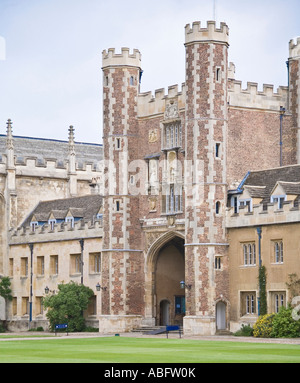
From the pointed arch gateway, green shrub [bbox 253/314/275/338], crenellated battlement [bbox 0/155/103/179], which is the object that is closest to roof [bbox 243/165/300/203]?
the pointed arch gateway

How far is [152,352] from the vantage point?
33531 millimetres

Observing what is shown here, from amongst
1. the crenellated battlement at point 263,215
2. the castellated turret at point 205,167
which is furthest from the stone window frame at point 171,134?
the crenellated battlement at point 263,215

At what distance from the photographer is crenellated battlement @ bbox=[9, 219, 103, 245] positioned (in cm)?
5994

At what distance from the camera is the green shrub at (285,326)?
44.1 meters

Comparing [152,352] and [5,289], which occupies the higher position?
[5,289]

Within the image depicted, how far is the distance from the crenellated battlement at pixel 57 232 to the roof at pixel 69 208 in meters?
0.86

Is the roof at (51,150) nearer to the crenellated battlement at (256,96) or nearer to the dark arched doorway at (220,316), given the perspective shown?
the crenellated battlement at (256,96)

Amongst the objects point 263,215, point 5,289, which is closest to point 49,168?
point 5,289

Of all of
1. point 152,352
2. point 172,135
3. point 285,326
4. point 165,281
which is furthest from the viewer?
point 165,281

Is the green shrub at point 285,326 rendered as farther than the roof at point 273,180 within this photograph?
No

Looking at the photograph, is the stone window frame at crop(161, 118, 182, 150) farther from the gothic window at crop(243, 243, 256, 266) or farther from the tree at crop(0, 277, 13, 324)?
the tree at crop(0, 277, 13, 324)

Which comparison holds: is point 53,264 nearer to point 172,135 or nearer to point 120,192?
point 120,192

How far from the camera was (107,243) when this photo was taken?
5538cm

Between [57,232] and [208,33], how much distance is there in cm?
1898
